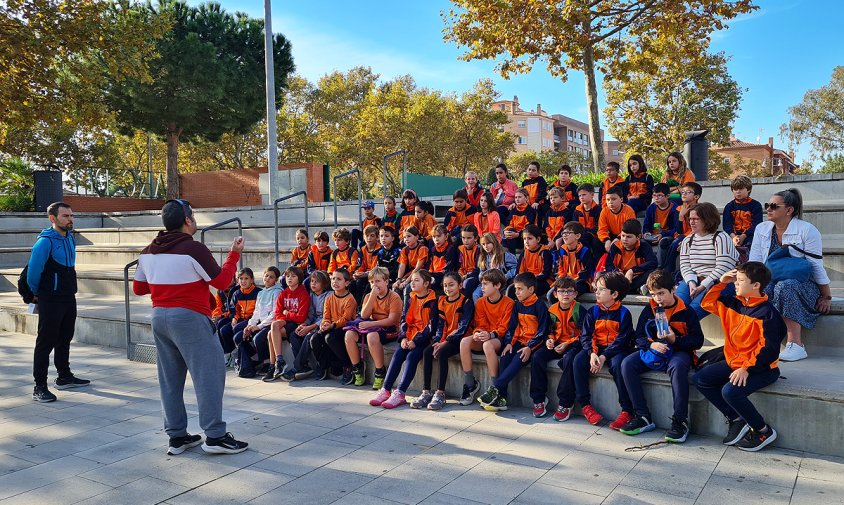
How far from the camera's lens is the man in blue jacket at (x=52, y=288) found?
6359 millimetres

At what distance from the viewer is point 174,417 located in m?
4.65

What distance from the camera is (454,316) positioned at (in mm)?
6188

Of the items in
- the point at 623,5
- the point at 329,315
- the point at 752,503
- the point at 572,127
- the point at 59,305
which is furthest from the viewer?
the point at 572,127

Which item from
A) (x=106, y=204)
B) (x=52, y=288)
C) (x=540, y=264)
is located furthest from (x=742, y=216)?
(x=106, y=204)

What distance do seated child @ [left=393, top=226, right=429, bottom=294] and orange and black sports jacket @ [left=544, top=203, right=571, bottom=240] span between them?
5.71 feet

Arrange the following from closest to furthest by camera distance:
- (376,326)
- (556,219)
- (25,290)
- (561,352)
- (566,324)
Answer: (561,352) < (566,324) < (25,290) < (376,326) < (556,219)

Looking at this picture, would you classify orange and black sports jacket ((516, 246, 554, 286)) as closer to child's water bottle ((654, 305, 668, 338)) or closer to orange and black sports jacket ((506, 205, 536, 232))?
orange and black sports jacket ((506, 205, 536, 232))

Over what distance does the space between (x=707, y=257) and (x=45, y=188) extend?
1933cm

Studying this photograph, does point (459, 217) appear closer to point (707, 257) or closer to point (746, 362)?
point (707, 257)

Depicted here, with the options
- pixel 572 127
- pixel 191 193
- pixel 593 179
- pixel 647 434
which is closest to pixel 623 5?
pixel 593 179

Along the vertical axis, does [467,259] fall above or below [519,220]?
below

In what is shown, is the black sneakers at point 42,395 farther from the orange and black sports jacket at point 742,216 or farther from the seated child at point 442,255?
the orange and black sports jacket at point 742,216

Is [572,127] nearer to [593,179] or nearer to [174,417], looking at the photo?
[593,179]

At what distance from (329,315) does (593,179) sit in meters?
9.80
